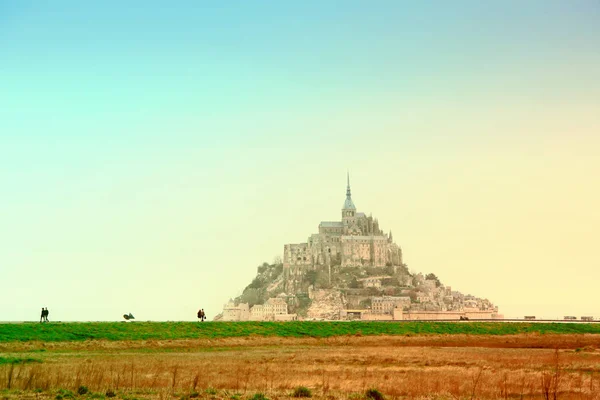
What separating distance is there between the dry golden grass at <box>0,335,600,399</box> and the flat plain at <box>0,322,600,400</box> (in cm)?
5

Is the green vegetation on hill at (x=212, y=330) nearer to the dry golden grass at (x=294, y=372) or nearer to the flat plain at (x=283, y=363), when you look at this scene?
the flat plain at (x=283, y=363)

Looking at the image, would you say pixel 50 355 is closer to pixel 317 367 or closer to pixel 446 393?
pixel 317 367

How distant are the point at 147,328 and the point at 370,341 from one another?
15074 millimetres

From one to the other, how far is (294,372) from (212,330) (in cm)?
2658

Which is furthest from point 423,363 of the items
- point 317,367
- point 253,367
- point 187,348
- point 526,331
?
point 526,331

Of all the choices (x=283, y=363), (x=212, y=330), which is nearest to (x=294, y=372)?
(x=283, y=363)

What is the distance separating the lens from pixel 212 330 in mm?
56469

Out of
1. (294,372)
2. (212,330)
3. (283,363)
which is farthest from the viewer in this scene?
(212,330)

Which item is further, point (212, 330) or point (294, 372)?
point (212, 330)

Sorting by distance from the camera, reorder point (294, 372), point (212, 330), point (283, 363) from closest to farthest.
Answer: point (294, 372) → point (283, 363) → point (212, 330)

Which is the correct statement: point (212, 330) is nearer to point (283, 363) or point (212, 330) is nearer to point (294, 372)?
point (283, 363)

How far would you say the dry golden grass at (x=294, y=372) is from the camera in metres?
24.2

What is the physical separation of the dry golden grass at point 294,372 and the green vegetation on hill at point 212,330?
2.83m

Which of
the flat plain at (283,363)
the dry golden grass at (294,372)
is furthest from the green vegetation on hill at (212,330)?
the dry golden grass at (294,372)
